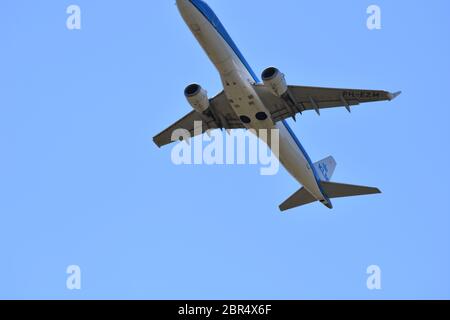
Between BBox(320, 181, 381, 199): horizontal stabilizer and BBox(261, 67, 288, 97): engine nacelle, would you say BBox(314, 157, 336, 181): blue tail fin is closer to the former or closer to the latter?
BBox(320, 181, 381, 199): horizontal stabilizer

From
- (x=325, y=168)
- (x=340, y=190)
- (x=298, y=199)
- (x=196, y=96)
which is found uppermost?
(x=196, y=96)

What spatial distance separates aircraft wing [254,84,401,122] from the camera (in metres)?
37.7

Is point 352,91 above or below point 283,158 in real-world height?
above

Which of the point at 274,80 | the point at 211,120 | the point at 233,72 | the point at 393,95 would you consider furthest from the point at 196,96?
the point at 393,95

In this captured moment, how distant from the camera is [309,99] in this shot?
1527 inches

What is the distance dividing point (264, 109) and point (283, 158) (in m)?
3.66

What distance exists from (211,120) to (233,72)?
5484 millimetres

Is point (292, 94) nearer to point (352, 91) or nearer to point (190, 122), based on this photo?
point (352, 91)

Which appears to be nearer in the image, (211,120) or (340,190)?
(211,120)

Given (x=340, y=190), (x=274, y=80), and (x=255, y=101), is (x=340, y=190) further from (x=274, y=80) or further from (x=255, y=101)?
(x=274, y=80)

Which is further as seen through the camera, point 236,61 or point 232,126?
point 232,126

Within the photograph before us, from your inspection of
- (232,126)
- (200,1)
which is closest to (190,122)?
(232,126)

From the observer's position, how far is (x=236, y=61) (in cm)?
3703

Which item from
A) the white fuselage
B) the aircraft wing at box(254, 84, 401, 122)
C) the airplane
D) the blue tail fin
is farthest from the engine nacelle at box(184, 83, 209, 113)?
the blue tail fin
